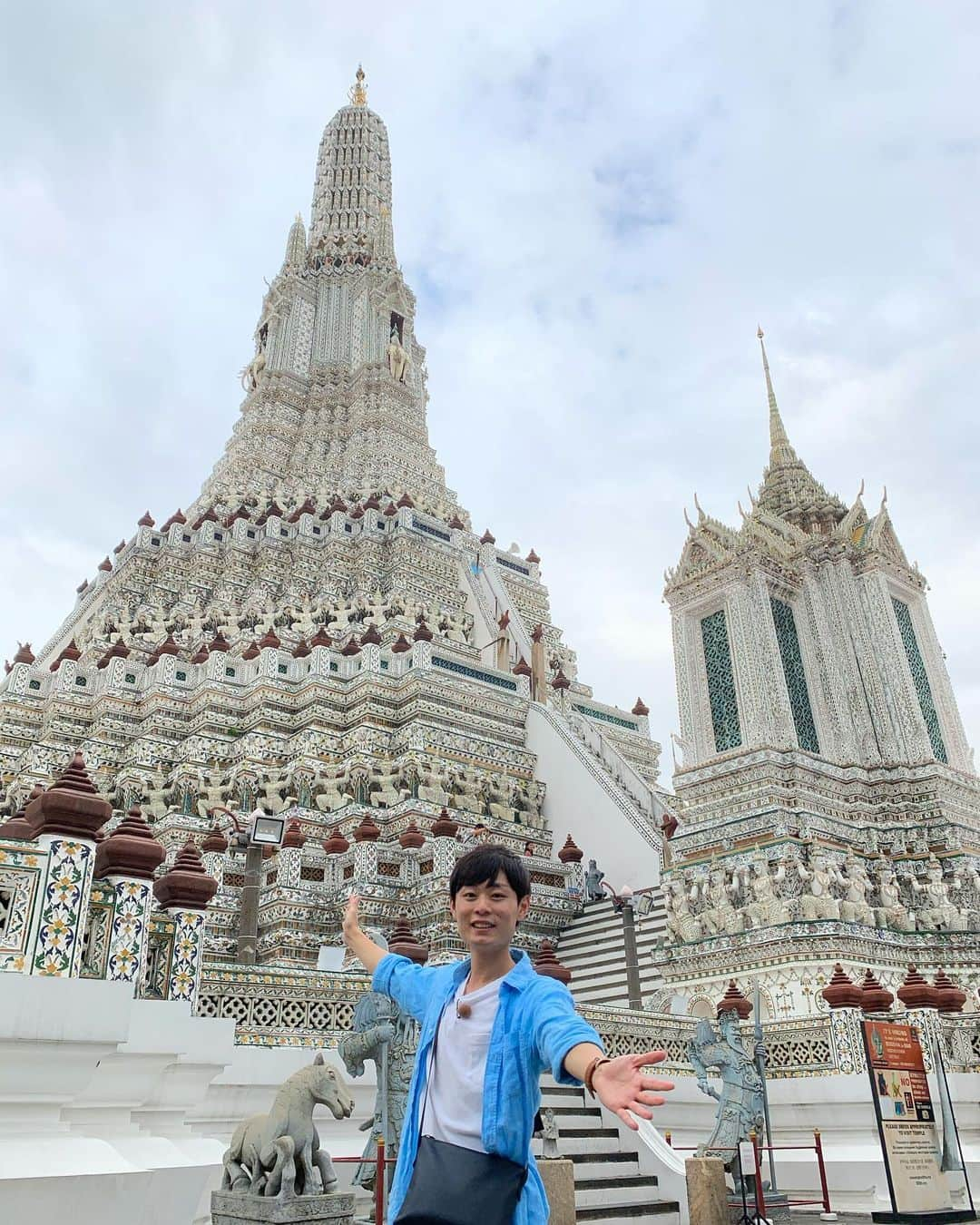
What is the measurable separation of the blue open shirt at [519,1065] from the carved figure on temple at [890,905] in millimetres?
14215

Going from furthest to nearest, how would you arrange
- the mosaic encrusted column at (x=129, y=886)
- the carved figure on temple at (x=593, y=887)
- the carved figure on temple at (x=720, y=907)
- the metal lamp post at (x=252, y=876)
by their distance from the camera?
the carved figure on temple at (x=593, y=887), the carved figure on temple at (x=720, y=907), the metal lamp post at (x=252, y=876), the mosaic encrusted column at (x=129, y=886)

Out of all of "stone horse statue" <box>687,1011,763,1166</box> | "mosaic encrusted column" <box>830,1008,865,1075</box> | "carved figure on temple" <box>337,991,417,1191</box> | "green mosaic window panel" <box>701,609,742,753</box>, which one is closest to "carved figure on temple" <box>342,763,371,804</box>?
"green mosaic window panel" <box>701,609,742,753</box>

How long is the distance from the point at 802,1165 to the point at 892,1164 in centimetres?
140

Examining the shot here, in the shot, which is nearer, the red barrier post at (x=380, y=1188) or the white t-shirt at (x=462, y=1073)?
the white t-shirt at (x=462, y=1073)

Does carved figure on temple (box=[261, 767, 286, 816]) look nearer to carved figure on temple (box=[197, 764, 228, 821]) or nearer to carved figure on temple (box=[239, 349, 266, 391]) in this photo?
carved figure on temple (box=[197, 764, 228, 821])

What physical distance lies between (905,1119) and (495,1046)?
7513 mm

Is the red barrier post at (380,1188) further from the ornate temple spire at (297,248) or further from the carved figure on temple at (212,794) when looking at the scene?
the ornate temple spire at (297,248)

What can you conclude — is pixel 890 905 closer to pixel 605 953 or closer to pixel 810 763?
pixel 810 763

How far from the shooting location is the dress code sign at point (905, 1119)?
309 inches

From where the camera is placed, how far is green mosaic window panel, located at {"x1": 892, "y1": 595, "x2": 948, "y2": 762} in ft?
63.5

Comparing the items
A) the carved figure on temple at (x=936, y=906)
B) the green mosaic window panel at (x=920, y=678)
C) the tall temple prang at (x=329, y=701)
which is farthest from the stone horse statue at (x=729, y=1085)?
the green mosaic window panel at (x=920, y=678)

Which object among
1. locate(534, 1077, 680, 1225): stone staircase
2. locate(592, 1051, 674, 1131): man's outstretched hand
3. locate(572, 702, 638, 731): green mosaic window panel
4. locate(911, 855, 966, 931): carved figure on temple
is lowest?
locate(534, 1077, 680, 1225): stone staircase

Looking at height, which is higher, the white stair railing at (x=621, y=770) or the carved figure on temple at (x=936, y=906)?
the white stair railing at (x=621, y=770)

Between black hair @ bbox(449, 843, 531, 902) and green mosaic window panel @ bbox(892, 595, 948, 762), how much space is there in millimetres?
18309
